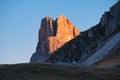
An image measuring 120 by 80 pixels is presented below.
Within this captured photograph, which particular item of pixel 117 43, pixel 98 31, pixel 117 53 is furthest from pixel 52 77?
pixel 98 31

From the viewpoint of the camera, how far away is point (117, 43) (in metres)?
90.2

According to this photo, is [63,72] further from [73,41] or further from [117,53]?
[73,41]

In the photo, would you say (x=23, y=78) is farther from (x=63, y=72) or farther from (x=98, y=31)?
(x=98, y=31)

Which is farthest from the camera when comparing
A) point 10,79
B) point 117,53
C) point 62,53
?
point 62,53

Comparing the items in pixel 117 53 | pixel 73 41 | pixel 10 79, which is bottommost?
pixel 10 79

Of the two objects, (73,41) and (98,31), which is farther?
(73,41)

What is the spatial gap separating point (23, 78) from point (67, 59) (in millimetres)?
Result: 136018

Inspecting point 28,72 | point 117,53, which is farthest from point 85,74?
point 117,53

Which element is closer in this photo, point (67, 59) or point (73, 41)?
point (67, 59)

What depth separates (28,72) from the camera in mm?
33750

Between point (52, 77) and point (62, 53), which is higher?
point (62, 53)

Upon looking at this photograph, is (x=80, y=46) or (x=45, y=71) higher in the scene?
(x=80, y=46)

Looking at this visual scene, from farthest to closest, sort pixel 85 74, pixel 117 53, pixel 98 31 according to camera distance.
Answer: pixel 98 31 < pixel 117 53 < pixel 85 74

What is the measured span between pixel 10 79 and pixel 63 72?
652 cm
